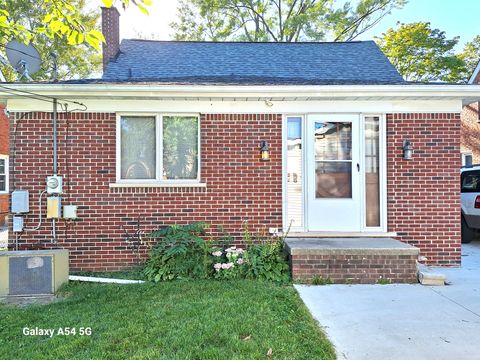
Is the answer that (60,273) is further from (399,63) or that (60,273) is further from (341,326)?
(399,63)

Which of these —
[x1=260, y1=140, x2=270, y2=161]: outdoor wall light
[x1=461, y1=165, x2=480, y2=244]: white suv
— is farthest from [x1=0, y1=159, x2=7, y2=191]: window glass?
[x1=461, y1=165, x2=480, y2=244]: white suv

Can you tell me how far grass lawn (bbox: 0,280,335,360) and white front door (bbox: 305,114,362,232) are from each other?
165cm

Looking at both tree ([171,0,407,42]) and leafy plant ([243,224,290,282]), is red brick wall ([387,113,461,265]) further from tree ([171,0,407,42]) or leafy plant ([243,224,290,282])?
tree ([171,0,407,42])

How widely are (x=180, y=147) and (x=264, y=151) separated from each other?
141cm

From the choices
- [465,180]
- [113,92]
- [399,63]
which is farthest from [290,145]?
[399,63]

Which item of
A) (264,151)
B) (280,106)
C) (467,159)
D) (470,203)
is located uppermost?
(280,106)

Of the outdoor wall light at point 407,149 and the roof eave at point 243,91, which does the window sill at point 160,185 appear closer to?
the roof eave at point 243,91

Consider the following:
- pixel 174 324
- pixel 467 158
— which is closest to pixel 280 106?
pixel 174 324

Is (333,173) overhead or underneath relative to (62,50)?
underneath

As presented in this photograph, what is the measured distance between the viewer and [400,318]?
11.1 feet

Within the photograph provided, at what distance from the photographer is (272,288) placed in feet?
13.7

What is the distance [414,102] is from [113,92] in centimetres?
487

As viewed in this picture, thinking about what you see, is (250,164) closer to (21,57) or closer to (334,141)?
(334,141)

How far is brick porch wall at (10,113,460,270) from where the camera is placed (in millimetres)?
5262
